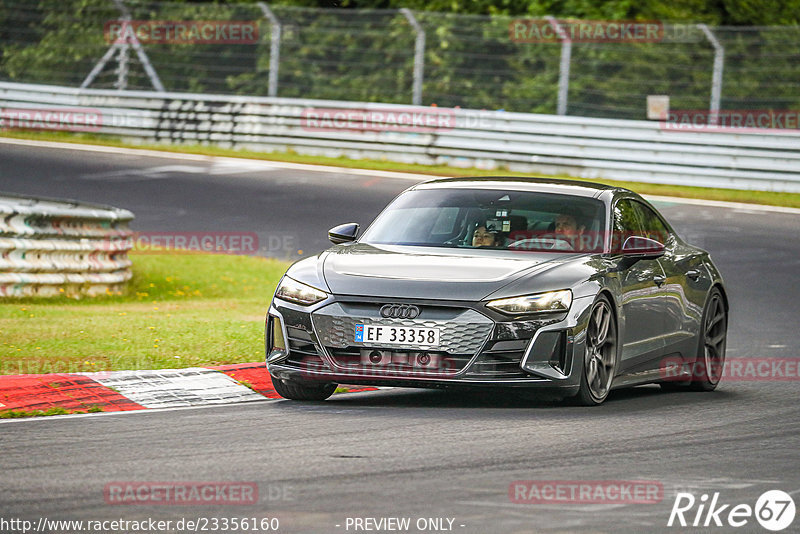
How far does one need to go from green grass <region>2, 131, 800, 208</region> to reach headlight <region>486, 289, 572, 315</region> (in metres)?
14.4

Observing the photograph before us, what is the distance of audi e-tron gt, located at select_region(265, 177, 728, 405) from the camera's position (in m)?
8.40

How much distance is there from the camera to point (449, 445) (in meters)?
7.40

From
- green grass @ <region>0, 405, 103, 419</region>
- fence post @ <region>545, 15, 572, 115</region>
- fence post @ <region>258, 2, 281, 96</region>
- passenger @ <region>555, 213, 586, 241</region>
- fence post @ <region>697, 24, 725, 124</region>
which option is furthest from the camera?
fence post @ <region>258, 2, 281, 96</region>

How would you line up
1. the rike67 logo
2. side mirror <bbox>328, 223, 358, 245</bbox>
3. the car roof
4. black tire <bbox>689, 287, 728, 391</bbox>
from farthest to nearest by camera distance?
black tire <bbox>689, 287, 728, 391</bbox>, the car roof, side mirror <bbox>328, 223, 358, 245</bbox>, the rike67 logo

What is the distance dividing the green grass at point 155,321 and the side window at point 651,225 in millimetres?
2882

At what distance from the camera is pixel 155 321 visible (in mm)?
12547

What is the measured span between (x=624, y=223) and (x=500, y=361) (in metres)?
1.99

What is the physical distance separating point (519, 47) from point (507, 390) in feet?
57.9

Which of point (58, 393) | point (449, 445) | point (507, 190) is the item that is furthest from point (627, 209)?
point (58, 393)

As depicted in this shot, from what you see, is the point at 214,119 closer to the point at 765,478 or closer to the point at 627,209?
the point at 627,209

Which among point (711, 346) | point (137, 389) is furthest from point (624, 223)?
point (137, 389)

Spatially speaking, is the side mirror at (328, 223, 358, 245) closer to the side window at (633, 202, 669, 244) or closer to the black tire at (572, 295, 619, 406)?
the black tire at (572, 295, 619, 406)

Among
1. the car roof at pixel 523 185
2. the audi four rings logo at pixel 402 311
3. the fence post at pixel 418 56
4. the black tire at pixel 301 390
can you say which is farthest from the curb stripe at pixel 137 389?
the fence post at pixel 418 56

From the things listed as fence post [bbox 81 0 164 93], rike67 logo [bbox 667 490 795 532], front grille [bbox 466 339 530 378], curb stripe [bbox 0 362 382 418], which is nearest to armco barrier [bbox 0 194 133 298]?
curb stripe [bbox 0 362 382 418]
